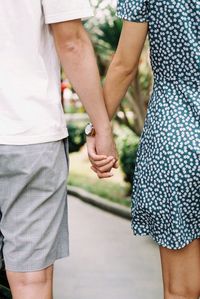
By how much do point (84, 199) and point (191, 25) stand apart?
7.04 m

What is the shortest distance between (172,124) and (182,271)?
0.59 metres

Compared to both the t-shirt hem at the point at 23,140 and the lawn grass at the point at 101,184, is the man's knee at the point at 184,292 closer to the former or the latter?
the t-shirt hem at the point at 23,140

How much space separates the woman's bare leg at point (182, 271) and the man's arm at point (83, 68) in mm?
513

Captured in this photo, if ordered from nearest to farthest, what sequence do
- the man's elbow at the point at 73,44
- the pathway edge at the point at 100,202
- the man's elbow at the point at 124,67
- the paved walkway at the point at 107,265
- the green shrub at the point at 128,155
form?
the man's elbow at the point at 73,44, the man's elbow at the point at 124,67, the paved walkway at the point at 107,265, the pathway edge at the point at 100,202, the green shrub at the point at 128,155

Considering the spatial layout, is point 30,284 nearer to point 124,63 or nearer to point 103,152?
point 103,152

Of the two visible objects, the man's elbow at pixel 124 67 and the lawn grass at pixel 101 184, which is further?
the lawn grass at pixel 101 184

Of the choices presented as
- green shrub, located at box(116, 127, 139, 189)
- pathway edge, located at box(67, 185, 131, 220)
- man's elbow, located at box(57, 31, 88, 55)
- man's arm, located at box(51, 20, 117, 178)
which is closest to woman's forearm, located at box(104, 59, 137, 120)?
man's arm, located at box(51, 20, 117, 178)

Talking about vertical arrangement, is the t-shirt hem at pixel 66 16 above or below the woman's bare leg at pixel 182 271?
above

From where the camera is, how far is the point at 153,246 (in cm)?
637

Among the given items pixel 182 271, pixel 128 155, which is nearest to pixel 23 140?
pixel 182 271

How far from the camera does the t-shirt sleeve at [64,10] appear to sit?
236 cm

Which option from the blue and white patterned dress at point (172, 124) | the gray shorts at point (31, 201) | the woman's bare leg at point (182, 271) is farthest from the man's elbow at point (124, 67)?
the woman's bare leg at point (182, 271)

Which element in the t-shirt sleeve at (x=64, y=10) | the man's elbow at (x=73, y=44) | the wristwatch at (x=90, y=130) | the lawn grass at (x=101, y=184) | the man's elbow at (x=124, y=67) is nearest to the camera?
the t-shirt sleeve at (x=64, y=10)

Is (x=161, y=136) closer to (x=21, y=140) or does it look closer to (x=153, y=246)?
(x=21, y=140)
